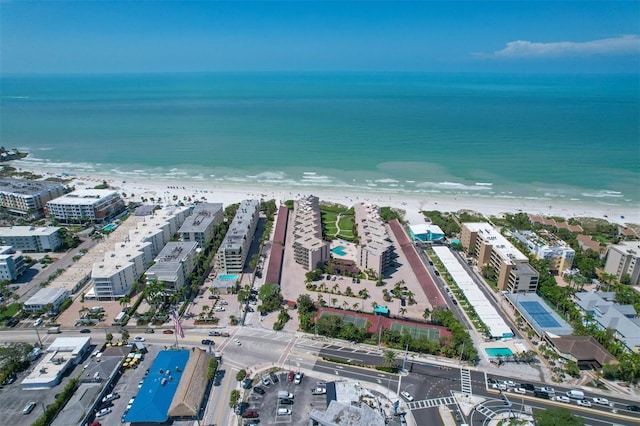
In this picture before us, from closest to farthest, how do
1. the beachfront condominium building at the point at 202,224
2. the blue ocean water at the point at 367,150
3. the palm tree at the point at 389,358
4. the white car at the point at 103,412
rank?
the white car at the point at 103,412 < the palm tree at the point at 389,358 < the beachfront condominium building at the point at 202,224 < the blue ocean water at the point at 367,150

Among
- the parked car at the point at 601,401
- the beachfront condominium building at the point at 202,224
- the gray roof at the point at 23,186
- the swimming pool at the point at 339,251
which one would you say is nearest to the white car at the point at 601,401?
the parked car at the point at 601,401

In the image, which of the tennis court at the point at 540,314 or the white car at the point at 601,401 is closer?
the white car at the point at 601,401

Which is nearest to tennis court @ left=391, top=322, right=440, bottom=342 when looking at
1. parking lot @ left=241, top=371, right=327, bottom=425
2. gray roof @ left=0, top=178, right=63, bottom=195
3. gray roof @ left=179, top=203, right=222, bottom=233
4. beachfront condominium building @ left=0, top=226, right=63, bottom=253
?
parking lot @ left=241, top=371, right=327, bottom=425

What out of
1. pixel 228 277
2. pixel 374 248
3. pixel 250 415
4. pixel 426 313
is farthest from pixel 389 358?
pixel 228 277

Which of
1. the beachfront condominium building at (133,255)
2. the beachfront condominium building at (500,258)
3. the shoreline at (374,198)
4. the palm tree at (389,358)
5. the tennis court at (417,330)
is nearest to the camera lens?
the palm tree at (389,358)

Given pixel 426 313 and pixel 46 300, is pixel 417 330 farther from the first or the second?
pixel 46 300

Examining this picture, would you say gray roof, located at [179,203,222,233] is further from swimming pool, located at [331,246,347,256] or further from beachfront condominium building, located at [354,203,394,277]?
beachfront condominium building, located at [354,203,394,277]

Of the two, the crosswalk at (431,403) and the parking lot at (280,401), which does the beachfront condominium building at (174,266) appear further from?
the crosswalk at (431,403)

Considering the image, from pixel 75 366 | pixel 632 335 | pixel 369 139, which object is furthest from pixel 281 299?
pixel 369 139
